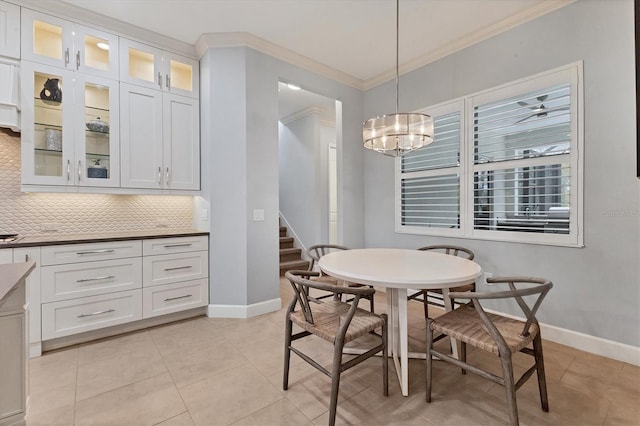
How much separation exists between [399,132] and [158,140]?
2454 millimetres

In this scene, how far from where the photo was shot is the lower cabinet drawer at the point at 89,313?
2.41m

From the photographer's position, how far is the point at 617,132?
2.26 m

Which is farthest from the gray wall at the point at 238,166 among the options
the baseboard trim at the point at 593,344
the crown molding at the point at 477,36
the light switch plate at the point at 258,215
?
the baseboard trim at the point at 593,344

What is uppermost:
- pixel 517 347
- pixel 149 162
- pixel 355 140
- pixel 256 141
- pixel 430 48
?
pixel 430 48

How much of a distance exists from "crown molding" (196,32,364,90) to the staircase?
2.88m

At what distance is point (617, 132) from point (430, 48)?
6.36 feet

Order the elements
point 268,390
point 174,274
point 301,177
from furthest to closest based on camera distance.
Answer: point 301,177 → point 174,274 → point 268,390

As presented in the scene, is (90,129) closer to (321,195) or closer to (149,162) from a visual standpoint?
(149,162)

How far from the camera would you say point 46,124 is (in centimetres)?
261

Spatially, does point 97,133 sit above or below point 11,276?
above

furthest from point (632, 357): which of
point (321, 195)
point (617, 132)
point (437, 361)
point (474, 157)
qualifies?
point (321, 195)

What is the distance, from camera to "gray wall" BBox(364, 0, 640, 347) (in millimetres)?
2219

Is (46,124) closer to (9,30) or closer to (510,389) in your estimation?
(9,30)

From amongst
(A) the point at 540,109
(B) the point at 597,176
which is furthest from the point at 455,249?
(A) the point at 540,109
